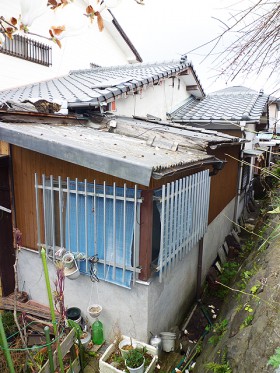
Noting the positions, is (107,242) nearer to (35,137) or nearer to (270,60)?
(35,137)

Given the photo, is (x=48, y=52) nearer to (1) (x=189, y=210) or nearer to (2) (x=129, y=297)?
(1) (x=189, y=210)

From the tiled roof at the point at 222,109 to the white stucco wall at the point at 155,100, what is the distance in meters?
0.60

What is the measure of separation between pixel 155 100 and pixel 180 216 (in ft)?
28.0

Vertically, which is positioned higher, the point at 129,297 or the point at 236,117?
the point at 236,117

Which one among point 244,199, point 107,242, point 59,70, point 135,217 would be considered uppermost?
point 59,70

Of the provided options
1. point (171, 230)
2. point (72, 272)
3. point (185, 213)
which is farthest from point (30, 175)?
point (185, 213)

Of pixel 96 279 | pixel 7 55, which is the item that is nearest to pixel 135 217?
pixel 96 279

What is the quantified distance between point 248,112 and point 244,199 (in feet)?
17.5

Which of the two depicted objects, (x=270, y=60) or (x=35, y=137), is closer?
(x=270, y=60)

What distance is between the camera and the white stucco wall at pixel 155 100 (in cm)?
1079

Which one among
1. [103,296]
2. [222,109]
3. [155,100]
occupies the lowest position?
[103,296]

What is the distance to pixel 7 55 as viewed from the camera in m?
14.5

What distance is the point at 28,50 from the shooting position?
1570 centimetres

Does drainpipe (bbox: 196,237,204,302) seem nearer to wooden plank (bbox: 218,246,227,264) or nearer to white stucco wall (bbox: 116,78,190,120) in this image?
wooden plank (bbox: 218,246,227,264)
